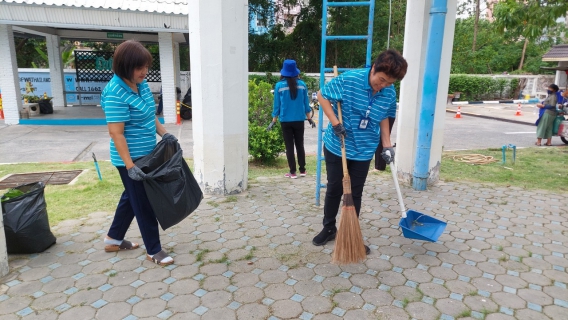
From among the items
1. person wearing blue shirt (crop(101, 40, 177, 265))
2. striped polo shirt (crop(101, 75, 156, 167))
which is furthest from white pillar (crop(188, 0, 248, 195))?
striped polo shirt (crop(101, 75, 156, 167))

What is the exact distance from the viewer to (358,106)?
317cm

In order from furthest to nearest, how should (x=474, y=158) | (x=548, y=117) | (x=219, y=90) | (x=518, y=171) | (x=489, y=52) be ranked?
(x=489, y=52) → (x=548, y=117) → (x=474, y=158) → (x=518, y=171) → (x=219, y=90)

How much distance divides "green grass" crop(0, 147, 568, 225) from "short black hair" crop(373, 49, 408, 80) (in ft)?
8.34

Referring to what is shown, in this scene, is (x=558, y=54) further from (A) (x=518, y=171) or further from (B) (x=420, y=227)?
(B) (x=420, y=227)

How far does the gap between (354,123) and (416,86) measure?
94.6 inches

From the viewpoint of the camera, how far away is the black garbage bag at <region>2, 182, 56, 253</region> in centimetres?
322

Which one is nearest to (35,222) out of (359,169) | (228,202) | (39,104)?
(228,202)

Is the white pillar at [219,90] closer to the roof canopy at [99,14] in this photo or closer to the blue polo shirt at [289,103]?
the blue polo shirt at [289,103]

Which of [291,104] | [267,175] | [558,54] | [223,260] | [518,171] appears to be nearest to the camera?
[223,260]

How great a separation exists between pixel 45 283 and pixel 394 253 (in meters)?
2.77

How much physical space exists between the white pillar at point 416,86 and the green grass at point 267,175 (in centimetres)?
73

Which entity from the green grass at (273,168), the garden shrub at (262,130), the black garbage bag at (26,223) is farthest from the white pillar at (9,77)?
the black garbage bag at (26,223)

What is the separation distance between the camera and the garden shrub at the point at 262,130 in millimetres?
6578

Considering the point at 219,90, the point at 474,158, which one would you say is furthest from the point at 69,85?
the point at 474,158
